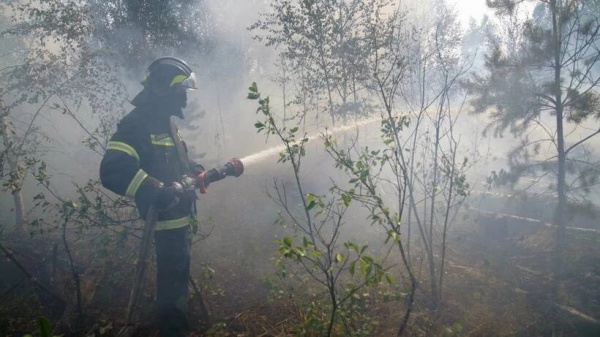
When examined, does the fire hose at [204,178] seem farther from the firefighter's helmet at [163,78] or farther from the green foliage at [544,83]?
the green foliage at [544,83]

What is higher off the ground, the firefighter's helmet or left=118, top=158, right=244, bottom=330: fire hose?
the firefighter's helmet

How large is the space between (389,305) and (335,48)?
8145 mm

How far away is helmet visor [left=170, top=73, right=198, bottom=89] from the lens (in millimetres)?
3408

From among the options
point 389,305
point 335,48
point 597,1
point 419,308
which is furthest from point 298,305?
point 597,1

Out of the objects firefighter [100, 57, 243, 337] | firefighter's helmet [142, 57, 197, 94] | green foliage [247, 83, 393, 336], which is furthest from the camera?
firefighter's helmet [142, 57, 197, 94]

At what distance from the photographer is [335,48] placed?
10430mm

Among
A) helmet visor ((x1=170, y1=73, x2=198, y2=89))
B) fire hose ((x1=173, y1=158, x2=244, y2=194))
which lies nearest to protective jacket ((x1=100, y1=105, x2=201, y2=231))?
fire hose ((x1=173, y1=158, x2=244, y2=194))

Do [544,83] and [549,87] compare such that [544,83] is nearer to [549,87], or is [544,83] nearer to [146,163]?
[549,87]

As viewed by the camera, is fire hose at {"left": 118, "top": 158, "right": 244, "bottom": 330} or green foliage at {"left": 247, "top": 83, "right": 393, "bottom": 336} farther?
fire hose at {"left": 118, "top": 158, "right": 244, "bottom": 330}

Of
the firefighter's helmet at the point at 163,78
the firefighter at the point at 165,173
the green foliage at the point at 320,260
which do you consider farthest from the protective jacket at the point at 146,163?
the green foliage at the point at 320,260

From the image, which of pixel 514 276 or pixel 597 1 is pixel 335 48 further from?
pixel 514 276

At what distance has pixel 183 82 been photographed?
354cm

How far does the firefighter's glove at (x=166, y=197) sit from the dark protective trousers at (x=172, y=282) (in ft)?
1.53

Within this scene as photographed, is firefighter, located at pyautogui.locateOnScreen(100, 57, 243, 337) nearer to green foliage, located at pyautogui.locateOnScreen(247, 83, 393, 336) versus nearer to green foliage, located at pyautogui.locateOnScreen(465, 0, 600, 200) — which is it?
green foliage, located at pyautogui.locateOnScreen(247, 83, 393, 336)
